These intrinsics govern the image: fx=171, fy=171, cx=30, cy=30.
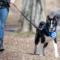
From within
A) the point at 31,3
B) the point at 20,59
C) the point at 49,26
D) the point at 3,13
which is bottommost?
the point at 20,59

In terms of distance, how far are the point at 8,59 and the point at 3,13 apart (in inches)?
57.7

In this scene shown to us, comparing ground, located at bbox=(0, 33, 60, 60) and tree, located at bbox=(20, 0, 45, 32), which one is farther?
tree, located at bbox=(20, 0, 45, 32)

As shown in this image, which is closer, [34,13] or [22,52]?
[22,52]

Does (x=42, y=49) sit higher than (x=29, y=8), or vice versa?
(x=29, y=8)

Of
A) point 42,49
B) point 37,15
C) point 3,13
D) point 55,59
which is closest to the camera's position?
point 55,59

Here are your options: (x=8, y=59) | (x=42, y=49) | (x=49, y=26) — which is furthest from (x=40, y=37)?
(x=8, y=59)

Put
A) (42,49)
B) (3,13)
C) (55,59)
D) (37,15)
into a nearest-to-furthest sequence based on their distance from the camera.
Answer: (55,59) < (42,49) < (3,13) < (37,15)

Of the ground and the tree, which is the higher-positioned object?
the tree

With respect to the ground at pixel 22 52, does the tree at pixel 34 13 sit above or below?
above

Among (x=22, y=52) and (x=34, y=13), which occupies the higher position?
(x=34, y=13)

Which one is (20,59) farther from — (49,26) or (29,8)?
(29,8)

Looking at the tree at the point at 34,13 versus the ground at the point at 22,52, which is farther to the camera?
the tree at the point at 34,13

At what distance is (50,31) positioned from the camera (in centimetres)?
443

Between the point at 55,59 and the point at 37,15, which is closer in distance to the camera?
the point at 55,59
